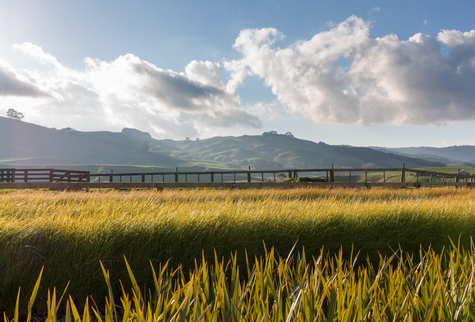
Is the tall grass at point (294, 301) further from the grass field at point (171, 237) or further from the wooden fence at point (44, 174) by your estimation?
the wooden fence at point (44, 174)

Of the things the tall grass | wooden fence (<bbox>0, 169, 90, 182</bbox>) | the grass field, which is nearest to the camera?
the tall grass

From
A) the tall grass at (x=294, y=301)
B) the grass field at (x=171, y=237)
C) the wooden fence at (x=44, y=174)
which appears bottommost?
the wooden fence at (x=44, y=174)

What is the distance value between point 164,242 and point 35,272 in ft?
4.94

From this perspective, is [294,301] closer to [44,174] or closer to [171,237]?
[171,237]

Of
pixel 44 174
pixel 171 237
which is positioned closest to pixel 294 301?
pixel 171 237

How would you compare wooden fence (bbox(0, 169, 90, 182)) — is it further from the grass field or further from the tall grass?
the tall grass

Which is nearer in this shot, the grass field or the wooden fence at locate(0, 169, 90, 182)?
the grass field

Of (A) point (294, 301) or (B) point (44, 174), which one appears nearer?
(A) point (294, 301)

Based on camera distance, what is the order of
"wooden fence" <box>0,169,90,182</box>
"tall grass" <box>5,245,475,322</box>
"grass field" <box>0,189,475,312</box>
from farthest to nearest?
"wooden fence" <box>0,169,90,182</box>, "grass field" <box>0,189,475,312</box>, "tall grass" <box>5,245,475,322</box>

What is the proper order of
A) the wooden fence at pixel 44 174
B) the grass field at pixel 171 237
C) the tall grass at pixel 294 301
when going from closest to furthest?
the tall grass at pixel 294 301
the grass field at pixel 171 237
the wooden fence at pixel 44 174

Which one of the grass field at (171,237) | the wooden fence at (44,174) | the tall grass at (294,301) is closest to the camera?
the tall grass at (294,301)

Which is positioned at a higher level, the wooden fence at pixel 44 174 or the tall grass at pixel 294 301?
the tall grass at pixel 294 301

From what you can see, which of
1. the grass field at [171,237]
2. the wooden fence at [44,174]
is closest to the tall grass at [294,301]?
the grass field at [171,237]

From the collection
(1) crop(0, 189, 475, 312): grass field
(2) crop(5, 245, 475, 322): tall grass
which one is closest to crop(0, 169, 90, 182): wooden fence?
(1) crop(0, 189, 475, 312): grass field
